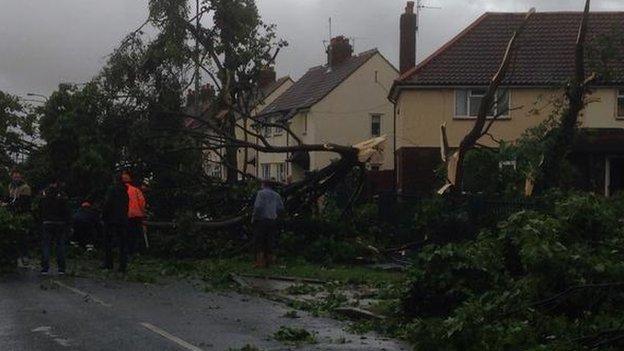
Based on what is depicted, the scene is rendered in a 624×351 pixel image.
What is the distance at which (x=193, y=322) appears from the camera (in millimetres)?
12461

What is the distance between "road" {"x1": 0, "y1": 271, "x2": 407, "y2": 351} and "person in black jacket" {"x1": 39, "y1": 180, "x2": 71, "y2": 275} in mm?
1363

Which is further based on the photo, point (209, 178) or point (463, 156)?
point (209, 178)

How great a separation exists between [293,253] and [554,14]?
73.6ft

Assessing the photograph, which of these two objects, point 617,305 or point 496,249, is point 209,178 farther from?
point 617,305

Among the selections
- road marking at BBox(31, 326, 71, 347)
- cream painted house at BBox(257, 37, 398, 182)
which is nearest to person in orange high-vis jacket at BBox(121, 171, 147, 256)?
road marking at BBox(31, 326, 71, 347)

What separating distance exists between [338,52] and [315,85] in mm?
2316

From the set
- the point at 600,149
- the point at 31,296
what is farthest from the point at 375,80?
the point at 31,296

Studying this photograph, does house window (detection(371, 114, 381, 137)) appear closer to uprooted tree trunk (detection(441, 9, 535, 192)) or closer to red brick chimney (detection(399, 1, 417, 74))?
red brick chimney (detection(399, 1, 417, 74))

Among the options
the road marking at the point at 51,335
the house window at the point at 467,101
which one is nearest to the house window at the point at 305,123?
the house window at the point at 467,101

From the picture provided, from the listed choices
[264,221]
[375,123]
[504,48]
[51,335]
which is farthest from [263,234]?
[375,123]

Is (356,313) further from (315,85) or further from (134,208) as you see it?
(315,85)

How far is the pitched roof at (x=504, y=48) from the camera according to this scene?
37.4 metres

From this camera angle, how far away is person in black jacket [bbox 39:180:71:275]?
1823cm

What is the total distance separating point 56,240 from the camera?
18328mm
